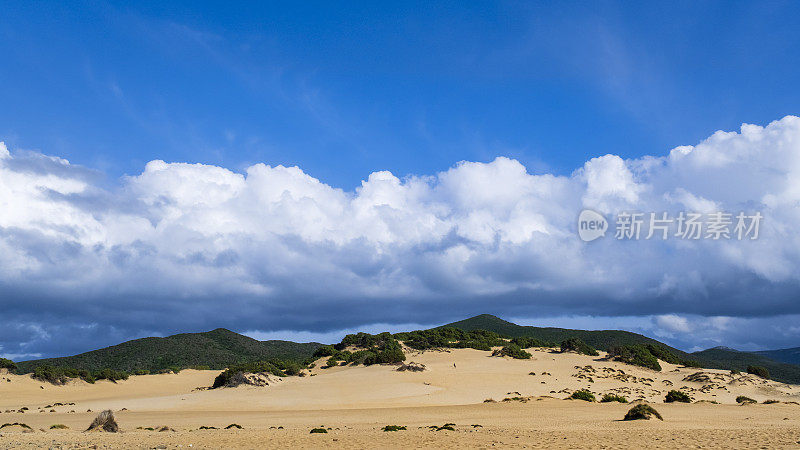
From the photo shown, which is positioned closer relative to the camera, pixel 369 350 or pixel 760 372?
pixel 760 372

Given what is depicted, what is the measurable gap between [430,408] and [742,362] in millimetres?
105372

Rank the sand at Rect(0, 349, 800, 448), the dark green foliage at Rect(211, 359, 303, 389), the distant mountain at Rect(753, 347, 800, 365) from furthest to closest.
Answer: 1. the distant mountain at Rect(753, 347, 800, 365)
2. the dark green foliage at Rect(211, 359, 303, 389)
3. the sand at Rect(0, 349, 800, 448)

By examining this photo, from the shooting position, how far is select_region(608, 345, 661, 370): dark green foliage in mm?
62344

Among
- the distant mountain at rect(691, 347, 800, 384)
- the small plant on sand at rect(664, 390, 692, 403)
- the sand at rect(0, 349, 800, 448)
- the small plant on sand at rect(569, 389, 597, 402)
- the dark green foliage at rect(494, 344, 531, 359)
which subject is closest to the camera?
the sand at rect(0, 349, 800, 448)

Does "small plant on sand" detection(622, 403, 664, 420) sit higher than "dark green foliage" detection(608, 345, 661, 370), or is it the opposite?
"dark green foliage" detection(608, 345, 661, 370)

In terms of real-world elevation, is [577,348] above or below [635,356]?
above

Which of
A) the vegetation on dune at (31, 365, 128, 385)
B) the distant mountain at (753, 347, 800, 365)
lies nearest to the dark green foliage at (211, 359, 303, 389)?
the vegetation on dune at (31, 365, 128, 385)

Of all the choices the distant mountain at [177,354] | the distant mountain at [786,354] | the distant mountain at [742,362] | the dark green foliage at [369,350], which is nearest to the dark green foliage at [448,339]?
the dark green foliage at [369,350]

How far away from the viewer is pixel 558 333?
134m

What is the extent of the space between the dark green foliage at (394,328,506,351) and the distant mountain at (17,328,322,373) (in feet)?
68.7

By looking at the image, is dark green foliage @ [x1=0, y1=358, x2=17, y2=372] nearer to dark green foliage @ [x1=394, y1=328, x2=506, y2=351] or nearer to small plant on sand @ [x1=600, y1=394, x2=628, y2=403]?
dark green foliage @ [x1=394, y1=328, x2=506, y2=351]

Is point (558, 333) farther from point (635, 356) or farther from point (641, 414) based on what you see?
point (641, 414)

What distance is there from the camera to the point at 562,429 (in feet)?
86.3

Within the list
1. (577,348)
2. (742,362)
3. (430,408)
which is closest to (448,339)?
(577,348)
